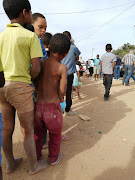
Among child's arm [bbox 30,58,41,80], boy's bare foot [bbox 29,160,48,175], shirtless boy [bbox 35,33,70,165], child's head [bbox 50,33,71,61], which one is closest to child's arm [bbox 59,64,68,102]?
shirtless boy [bbox 35,33,70,165]

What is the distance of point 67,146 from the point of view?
2.49m

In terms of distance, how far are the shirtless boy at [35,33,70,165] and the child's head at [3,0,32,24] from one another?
402 mm

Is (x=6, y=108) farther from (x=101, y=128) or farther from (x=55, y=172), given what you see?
(x=101, y=128)

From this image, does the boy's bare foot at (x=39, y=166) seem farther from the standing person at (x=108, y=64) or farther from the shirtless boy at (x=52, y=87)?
the standing person at (x=108, y=64)

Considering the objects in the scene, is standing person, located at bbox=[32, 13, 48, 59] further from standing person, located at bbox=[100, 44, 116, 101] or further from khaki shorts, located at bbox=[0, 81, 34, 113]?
standing person, located at bbox=[100, 44, 116, 101]

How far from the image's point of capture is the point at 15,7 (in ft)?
4.72

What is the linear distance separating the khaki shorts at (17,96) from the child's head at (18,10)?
0.68 meters

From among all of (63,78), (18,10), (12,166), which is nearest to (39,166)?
(12,166)

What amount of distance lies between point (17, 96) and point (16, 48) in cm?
49

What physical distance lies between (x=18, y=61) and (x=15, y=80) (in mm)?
198

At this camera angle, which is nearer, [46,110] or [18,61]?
[18,61]

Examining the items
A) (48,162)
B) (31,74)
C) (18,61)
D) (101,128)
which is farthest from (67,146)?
(18,61)

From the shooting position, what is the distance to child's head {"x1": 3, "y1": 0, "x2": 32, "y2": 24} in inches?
56.4

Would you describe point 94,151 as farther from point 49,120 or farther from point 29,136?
point 29,136
